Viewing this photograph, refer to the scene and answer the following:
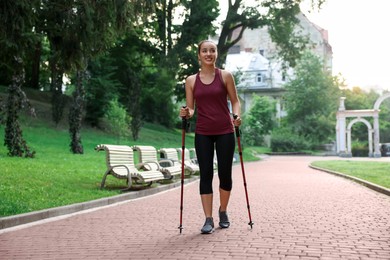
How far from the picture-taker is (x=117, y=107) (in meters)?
32.3

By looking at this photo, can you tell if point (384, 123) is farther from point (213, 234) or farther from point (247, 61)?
point (213, 234)

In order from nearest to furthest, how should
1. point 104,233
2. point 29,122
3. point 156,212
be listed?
point 104,233, point 156,212, point 29,122

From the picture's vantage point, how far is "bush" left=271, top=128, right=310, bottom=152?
5922 cm

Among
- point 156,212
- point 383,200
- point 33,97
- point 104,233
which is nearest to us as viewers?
point 104,233

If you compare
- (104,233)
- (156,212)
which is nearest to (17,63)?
(156,212)

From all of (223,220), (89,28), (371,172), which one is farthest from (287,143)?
(223,220)

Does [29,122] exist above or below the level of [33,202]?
above

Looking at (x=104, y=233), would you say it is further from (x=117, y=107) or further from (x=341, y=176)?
(x=117, y=107)

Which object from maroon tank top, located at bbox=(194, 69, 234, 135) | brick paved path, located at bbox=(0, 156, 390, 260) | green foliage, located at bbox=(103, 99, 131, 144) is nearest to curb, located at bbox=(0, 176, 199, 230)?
brick paved path, located at bbox=(0, 156, 390, 260)

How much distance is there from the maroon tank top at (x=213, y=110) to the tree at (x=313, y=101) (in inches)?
2345

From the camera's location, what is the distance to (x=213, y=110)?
598 centimetres

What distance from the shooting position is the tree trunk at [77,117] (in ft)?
77.0

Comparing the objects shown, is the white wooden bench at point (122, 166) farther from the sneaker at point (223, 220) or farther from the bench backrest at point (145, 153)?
the sneaker at point (223, 220)

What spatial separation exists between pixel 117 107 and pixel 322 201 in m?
23.6
